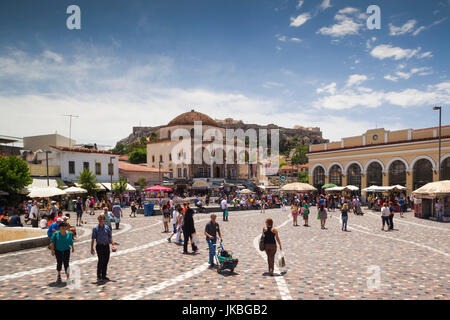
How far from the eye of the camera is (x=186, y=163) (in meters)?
60.1

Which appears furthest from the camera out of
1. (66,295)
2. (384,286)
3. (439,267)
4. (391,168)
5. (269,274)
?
(391,168)

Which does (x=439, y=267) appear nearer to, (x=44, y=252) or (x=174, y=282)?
(x=174, y=282)

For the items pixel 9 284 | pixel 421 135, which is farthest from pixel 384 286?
pixel 421 135

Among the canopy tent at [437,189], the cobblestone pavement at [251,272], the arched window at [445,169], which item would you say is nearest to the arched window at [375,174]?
the arched window at [445,169]

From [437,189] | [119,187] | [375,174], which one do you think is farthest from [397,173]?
[119,187]

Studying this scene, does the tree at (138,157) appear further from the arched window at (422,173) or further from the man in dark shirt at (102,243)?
the man in dark shirt at (102,243)

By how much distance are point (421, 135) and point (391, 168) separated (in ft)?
16.1

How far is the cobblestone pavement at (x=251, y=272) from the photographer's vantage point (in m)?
6.93

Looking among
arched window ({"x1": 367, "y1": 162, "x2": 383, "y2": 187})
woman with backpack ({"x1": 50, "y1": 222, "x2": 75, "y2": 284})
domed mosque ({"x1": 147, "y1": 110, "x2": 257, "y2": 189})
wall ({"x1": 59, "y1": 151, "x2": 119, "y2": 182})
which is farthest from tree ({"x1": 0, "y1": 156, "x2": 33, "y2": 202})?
arched window ({"x1": 367, "y1": 162, "x2": 383, "y2": 187})

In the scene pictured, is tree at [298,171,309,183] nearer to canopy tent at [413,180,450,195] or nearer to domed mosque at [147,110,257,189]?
domed mosque at [147,110,257,189]

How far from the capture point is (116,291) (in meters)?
7.05

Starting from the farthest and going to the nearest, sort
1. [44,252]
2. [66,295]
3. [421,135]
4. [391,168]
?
[391,168]
[421,135]
[44,252]
[66,295]

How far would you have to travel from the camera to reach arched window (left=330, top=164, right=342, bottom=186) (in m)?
45.1

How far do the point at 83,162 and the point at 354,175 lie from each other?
3378 centimetres
